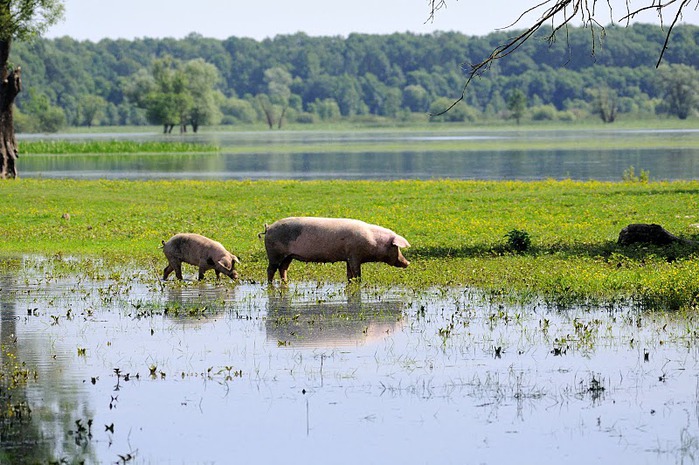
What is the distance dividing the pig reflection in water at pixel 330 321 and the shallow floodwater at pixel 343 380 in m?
0.04

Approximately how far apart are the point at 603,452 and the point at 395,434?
1752mm

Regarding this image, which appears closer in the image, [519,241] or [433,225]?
[519,241]

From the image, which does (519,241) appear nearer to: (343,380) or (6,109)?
(343,380)

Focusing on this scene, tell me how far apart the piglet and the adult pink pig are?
0.71m

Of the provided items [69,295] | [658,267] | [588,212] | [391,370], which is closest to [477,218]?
[588,212]

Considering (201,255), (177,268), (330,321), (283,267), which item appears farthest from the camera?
(177,268)

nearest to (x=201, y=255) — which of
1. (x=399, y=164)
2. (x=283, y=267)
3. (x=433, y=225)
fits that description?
(x=283, y=267)

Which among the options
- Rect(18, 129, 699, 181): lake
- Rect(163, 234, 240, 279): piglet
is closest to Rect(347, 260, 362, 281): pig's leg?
Rect(163, 234, 240, 279): piglet

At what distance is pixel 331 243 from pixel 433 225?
9135 millimetres

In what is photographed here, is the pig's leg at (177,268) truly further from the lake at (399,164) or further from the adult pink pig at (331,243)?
the lake at (399,164)

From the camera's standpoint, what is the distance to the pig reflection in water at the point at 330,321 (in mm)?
14172

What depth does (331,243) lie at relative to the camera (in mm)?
18859

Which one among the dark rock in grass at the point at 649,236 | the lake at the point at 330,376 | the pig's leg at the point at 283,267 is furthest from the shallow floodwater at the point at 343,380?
the dark rock in grass at the point at 649,236

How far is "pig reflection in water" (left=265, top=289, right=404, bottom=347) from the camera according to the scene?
14172 mm
